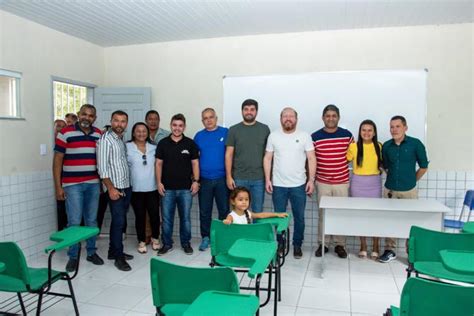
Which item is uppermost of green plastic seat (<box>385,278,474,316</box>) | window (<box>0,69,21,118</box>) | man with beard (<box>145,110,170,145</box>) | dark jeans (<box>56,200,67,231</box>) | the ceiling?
the ceiling

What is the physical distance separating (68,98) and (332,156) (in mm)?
3766

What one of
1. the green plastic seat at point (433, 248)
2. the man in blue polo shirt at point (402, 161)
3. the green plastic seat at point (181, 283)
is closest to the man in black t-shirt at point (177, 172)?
the man in blue polo shirt at point (402, 161)

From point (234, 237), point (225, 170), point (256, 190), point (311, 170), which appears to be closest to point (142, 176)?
point (225, 170)

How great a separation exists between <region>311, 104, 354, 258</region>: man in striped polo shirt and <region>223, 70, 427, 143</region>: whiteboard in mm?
476

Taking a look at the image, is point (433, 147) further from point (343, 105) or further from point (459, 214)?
point (343, 105)

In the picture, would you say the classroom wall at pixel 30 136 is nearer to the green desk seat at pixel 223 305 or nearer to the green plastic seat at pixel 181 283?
the green plastic seat at pixel 181 283

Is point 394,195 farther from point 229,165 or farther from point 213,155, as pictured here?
point 213,155

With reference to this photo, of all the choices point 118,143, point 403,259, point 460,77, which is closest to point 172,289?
point 118,143

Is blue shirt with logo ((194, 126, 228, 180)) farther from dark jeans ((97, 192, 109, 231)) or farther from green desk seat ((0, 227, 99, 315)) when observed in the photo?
green desk seat ((0, 227, 99, 315))

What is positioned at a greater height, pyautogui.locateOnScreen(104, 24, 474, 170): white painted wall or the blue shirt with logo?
pyautogui.locateOnScreen(104, 24, 474, 170): white painted wall

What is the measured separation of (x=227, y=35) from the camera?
4.70m

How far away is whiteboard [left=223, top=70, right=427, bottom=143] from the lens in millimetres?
4316

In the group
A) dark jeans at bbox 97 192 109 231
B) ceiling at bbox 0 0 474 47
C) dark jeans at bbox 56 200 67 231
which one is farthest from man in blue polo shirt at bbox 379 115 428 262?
dark jeans at bbox 56 200 67 231

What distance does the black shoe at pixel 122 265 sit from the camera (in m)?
3.74
